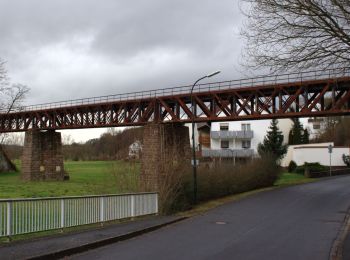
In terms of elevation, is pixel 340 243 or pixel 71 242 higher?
pixel 71 242

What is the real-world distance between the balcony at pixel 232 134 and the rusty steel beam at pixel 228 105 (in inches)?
1564

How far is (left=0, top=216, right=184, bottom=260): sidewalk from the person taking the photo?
38.4ft

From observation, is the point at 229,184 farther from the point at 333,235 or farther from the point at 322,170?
the point at 322,170

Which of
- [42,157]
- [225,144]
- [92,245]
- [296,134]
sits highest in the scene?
[296,134]

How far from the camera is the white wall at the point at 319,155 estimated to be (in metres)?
78.2

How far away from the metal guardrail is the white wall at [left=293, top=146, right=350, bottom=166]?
2439 inches

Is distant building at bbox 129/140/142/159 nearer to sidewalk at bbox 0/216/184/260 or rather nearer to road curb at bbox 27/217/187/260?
sidewalk at bbox 0/216/184/260

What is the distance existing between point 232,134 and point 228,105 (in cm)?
5113

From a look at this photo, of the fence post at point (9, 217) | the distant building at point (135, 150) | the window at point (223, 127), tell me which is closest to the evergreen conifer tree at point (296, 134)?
the window at point (223, 127)

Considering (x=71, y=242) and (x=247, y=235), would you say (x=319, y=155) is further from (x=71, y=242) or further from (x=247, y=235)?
(x=71, y=242)

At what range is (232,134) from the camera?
321 feet

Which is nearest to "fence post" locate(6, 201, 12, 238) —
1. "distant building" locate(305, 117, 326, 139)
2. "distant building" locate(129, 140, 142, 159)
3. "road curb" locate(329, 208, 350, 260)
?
"road curb" locate(329, 208, 350, 260)

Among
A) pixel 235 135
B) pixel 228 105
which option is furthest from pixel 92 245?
pixel 235 135

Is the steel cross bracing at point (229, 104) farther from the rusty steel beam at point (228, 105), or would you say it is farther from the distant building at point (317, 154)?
the distant building at point (317, 154)
